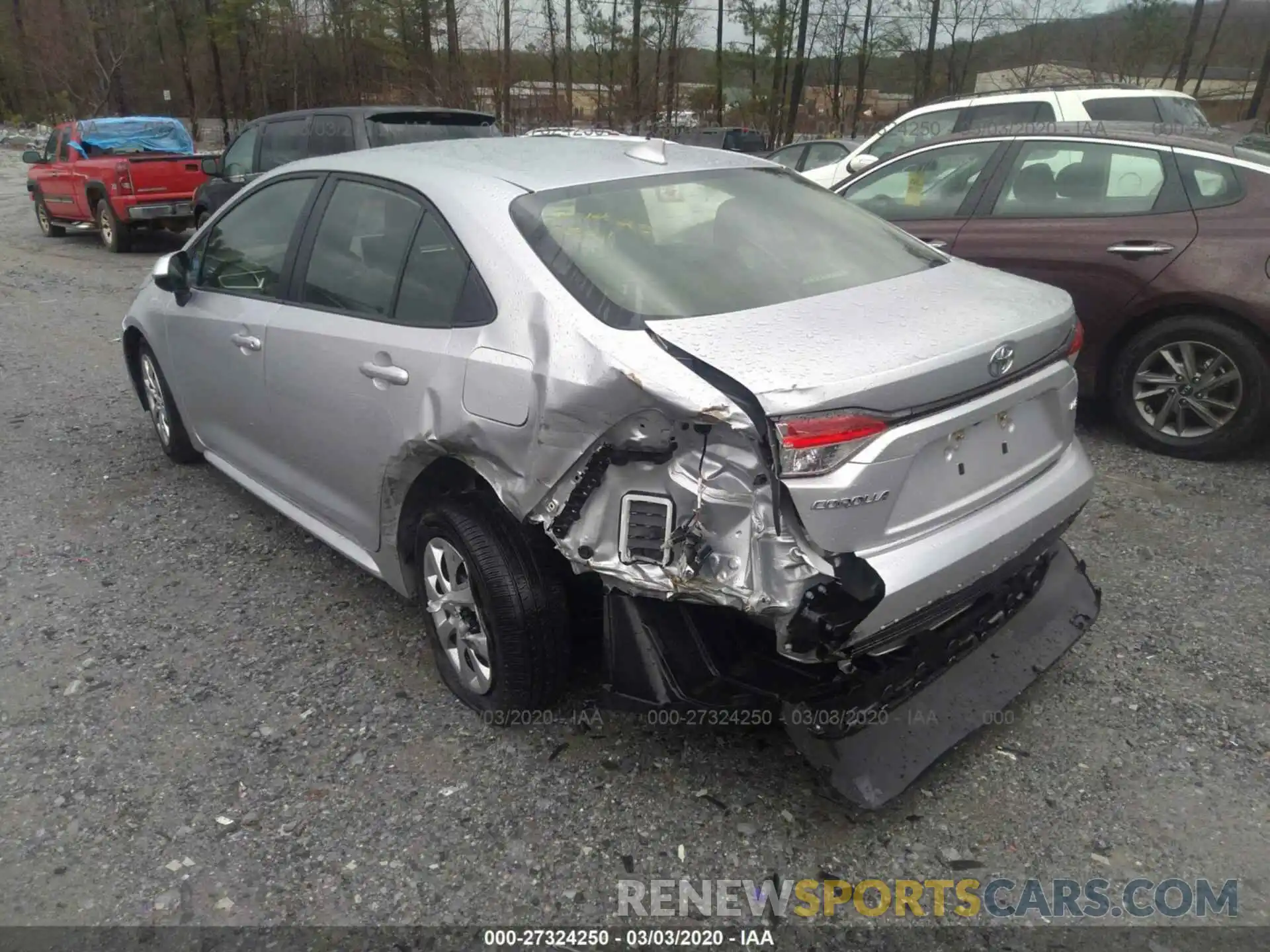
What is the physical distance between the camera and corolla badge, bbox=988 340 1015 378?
245cm

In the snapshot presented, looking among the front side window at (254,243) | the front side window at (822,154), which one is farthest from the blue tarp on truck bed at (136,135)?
the front side window at (254,243)

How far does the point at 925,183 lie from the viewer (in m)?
5.99

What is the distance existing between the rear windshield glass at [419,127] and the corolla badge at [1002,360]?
23.5 feet

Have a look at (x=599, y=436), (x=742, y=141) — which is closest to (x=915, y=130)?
(x=599, y=436)

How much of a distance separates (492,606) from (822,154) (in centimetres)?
1304

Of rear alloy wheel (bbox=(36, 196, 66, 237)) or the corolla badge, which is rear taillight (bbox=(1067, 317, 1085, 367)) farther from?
rear alloy wheel (bbox=(36, 196, 66, 237))

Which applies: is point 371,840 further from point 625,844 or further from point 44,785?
point 44,785

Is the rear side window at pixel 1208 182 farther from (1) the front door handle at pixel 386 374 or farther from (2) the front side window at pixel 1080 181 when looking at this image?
(1) the front door handle at pixel 386 374

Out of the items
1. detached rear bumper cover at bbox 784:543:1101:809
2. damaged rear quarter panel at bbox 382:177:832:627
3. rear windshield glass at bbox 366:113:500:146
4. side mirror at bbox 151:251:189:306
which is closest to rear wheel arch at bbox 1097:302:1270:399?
detached rear bumper cover at bbox 784:543:1101:809

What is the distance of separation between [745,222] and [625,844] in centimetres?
193

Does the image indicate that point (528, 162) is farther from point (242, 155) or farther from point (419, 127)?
point (242, 155)

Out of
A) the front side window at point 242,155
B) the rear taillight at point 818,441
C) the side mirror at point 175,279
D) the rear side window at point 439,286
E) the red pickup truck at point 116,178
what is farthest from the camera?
the red pickup truck at point 116,178

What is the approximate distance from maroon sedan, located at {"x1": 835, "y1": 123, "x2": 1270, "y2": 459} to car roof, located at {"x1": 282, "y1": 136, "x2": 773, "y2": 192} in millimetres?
2317

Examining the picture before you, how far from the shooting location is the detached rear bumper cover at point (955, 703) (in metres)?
2.38
